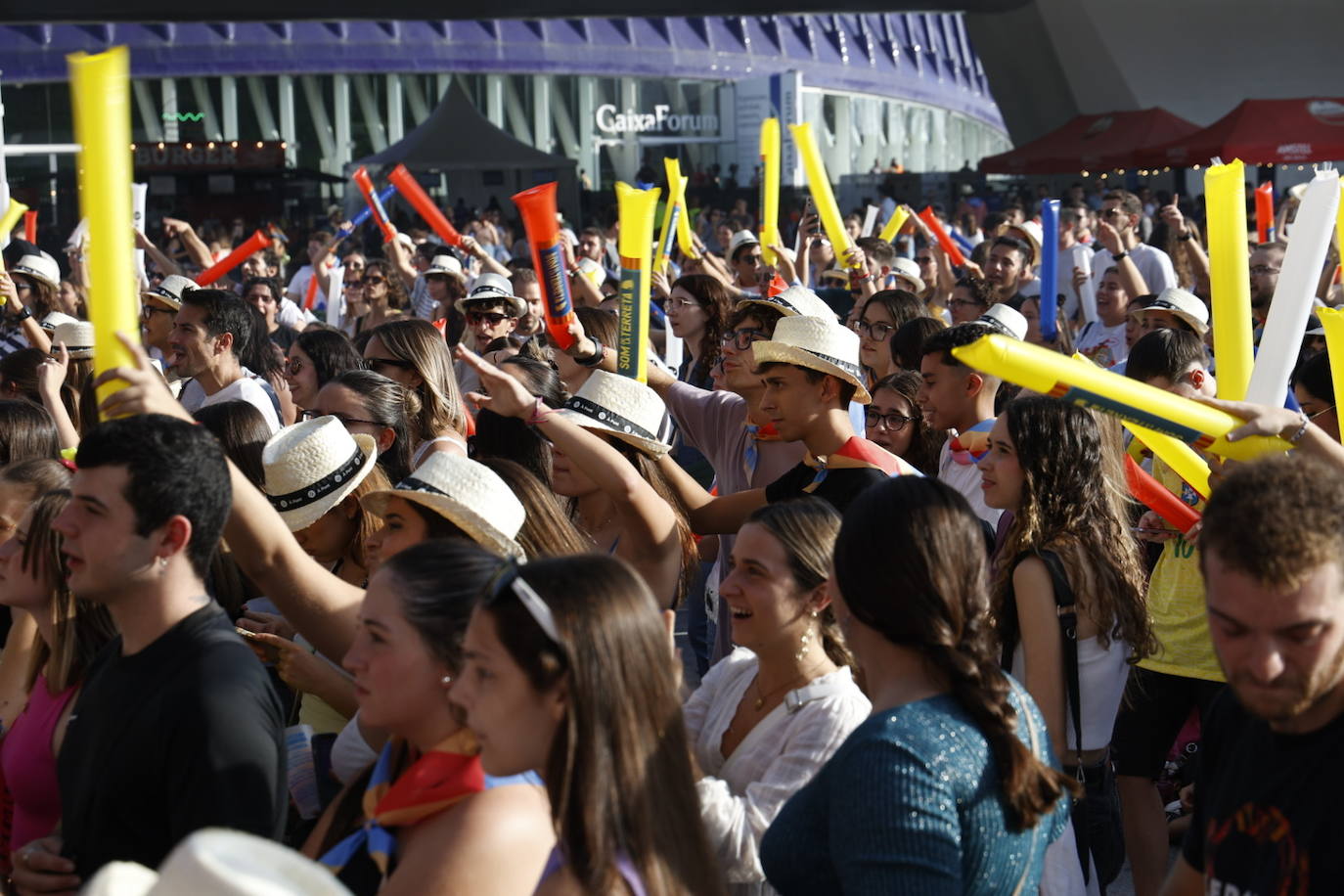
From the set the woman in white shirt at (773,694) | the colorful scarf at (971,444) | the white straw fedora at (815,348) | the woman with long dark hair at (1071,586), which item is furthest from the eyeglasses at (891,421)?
the woman in white shirt at (773,694)

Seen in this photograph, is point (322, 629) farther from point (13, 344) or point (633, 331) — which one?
point (13, 344)

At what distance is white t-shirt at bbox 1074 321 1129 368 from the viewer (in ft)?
29.6

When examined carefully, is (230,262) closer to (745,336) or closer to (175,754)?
(745,336)

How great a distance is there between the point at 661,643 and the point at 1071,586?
6.08ft

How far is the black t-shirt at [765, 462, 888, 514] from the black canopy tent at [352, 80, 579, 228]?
23590 mm

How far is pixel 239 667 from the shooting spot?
9.09 ft

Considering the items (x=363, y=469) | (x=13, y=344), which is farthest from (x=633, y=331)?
(x=13, y=344)

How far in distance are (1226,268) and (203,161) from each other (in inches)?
917

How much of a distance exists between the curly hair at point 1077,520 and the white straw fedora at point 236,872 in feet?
9.85

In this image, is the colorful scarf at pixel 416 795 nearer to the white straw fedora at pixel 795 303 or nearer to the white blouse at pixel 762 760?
the white blouse at pixel 762 760

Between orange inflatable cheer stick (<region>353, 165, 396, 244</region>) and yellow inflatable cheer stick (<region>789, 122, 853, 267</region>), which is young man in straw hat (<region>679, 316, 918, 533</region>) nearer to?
yellow inflatable cheer stick (<region>789, 122, 853, 267</region>)

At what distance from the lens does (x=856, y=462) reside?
4.73 meters

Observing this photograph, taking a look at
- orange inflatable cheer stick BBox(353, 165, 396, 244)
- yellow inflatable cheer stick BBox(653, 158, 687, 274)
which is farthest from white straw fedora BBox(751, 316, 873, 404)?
orange inflatable cheer stick BBox(353, 165, 396, 244)

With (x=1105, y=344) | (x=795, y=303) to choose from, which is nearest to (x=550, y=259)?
(x=795, y=303)
